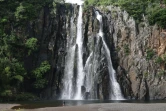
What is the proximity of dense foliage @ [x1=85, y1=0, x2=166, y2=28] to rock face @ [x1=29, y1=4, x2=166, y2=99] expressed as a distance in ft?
3.63

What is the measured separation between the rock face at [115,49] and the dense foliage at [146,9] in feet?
3.63

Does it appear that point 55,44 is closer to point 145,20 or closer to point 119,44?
point 119,44

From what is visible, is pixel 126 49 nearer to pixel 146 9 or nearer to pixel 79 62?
pixel 79 62

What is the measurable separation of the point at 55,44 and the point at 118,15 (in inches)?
544

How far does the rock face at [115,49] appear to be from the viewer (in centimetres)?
5206

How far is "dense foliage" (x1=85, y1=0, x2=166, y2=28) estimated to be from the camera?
189 feet

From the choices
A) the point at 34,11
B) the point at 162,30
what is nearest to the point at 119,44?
the point at 162,30

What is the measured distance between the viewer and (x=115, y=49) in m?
56.9

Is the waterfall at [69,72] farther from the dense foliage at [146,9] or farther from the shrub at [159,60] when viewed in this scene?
the shrub at [159,60]

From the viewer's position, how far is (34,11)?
56500mm

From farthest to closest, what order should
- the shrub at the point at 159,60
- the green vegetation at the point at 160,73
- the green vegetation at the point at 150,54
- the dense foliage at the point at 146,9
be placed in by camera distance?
1. the dense foliage at the point at 146,9
2. the green vegetation at the point at 150,54
3. the shrub at the point at 159,60
4. the green vegetation at the point at 160,73

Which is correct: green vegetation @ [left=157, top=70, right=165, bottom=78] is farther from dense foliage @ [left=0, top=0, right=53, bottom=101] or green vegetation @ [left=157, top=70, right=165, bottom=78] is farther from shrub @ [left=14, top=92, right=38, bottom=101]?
shrub @ [left=14, top=92, right=38, bottom=101]

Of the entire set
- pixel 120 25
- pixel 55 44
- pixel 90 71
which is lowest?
pixel 90 71

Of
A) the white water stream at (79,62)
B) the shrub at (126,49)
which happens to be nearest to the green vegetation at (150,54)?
the shrub at (126,49)
